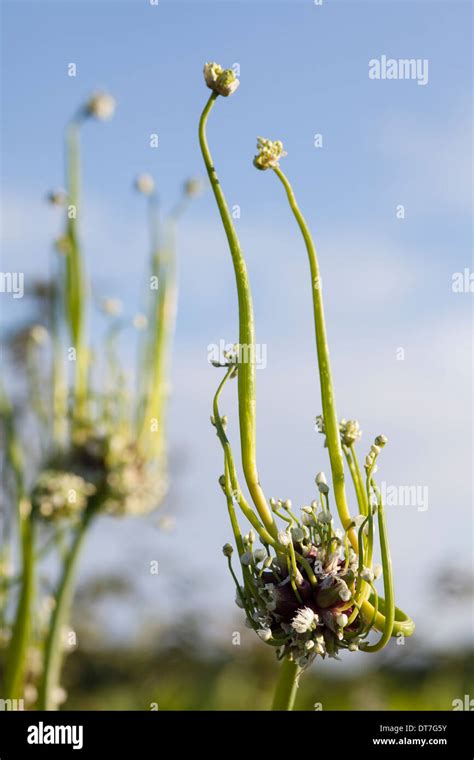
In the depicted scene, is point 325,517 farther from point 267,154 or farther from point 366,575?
point 267,154

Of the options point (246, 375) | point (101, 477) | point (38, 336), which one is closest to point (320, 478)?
point (246, 375)

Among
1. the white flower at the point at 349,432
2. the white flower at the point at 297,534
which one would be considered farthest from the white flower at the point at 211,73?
the white flower at the point at 297,534

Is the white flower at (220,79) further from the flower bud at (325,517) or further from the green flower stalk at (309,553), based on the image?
the flower bud at (325,517)

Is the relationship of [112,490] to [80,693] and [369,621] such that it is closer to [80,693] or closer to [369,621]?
[369,621]


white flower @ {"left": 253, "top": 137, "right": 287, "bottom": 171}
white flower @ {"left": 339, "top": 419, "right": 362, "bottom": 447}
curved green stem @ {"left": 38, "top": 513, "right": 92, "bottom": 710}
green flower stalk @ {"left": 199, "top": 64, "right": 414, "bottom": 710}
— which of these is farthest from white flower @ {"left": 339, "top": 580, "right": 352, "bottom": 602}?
curved green stem @ {"left": 38, "top": 513, "right": 92, "bottom": 710}

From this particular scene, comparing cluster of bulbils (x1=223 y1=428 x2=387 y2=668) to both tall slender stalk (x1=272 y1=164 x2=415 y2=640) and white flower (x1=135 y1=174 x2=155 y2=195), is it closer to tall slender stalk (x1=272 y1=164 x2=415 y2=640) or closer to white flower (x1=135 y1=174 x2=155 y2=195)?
tall slender stalk (x1=272 y1=164 x2=415 y2=640)
